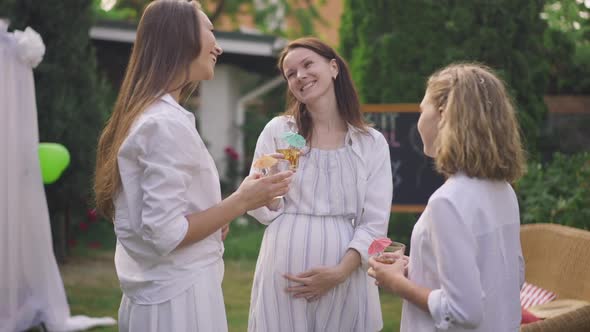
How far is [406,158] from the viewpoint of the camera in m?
5.89

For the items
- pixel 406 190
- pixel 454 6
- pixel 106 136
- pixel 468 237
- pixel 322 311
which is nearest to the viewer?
pixel 468 237

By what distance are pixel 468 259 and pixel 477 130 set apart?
0.38 metres

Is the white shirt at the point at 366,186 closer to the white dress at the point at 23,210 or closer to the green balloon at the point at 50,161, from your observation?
the white dress at the point at 23,210

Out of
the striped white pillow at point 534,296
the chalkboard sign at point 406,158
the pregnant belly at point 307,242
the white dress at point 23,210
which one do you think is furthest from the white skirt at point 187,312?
the chalkboard sign at point 406,158

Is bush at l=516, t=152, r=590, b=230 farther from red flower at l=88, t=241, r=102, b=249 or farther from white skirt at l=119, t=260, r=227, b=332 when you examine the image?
red flower at l=88, t=241, r=102, b=249

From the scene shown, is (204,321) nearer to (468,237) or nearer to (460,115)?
(468,237)

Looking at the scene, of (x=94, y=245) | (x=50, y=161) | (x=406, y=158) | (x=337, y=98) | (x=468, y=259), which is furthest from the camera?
(x=94, y=245)

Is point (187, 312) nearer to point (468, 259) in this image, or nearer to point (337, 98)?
point (468, 259)

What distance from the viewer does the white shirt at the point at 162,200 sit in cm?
213

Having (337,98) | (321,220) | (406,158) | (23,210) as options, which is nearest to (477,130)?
(321,220)

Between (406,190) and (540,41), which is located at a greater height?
(540,41)

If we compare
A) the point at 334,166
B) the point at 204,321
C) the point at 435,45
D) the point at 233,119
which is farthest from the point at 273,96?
the point at 204,321

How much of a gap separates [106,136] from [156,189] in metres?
0.38

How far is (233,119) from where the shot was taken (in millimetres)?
12328
